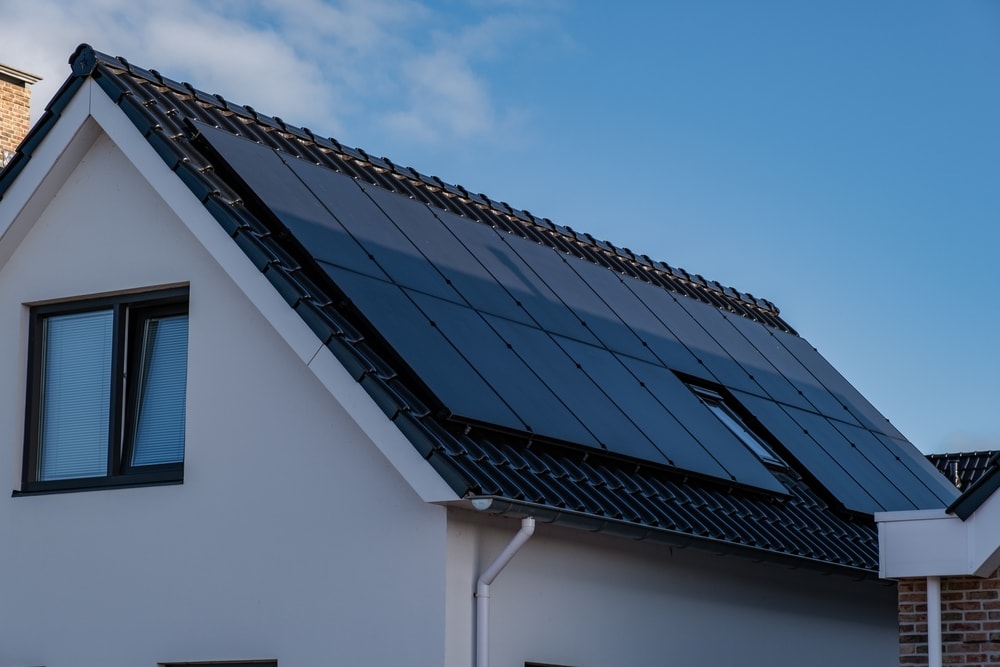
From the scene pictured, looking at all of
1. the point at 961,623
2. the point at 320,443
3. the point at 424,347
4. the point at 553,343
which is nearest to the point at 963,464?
the point at 553,343

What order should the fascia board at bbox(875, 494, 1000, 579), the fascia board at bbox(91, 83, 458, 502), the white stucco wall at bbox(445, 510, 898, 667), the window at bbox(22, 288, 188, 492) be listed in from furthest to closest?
1. the window at bbox(22, 288, 188, 492)
2. the white stucco wall at bbox(445, 510, 898, 667)
3. the fascia board at bbox(875, 494, 1000, 579)
4. the fascia board at bbox(91, 83, 458, 502)

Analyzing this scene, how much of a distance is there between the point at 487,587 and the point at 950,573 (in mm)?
2860

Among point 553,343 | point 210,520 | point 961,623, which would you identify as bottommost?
point 961,623

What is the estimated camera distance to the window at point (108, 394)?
1116 cm

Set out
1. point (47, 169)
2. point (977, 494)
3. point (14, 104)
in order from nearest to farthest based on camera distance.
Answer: point (977, 494), point (47, 169), point (14, 104)

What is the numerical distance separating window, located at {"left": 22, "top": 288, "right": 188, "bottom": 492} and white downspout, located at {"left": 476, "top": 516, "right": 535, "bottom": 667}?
2.40 m

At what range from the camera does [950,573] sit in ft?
32.3

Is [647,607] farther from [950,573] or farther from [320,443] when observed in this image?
[320,443]

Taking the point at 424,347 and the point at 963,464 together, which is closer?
the point at 424,347

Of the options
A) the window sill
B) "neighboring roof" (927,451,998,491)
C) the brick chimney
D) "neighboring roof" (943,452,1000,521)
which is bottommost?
"neighboring roof" (943,452,1000,521)

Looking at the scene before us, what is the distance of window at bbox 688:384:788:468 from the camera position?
1413cm

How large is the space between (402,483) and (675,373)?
492cm

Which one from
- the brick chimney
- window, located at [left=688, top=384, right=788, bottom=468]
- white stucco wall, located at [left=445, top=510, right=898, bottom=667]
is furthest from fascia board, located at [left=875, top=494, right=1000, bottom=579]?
the brick chimney

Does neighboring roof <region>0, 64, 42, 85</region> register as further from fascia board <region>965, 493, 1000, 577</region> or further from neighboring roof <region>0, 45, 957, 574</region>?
fascia board <region>965, 493, 1000, 577</region>
